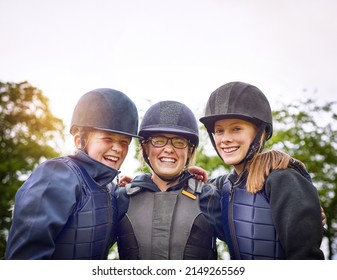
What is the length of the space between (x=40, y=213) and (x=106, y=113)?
1032 millimetres

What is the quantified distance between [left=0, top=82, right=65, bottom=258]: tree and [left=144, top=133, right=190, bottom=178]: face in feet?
21.9

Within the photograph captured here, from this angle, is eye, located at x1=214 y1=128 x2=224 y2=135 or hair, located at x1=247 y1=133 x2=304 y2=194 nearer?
hair, located at x1=247 y1=133 x2=304 y2=194

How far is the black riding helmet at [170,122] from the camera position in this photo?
2.96m

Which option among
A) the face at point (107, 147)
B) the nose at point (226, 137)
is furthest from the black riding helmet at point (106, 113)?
the nose at point (226, 137)

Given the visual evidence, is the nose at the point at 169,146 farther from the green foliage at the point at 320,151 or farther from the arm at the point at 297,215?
the green foliage at the point at 320,151

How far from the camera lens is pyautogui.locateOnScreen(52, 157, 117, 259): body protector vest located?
230 cm

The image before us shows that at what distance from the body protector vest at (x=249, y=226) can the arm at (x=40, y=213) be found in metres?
1.23

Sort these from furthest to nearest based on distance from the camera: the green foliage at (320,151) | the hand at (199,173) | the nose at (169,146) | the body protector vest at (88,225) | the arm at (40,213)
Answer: the green foliage at (320,151) → the hand at (199,173) → the nose at (169,146) → the body protector vest at (88,225) → the arm at (40,213)

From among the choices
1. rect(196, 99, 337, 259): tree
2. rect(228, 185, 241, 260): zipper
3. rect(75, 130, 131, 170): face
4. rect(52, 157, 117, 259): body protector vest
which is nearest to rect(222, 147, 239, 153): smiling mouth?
rect(228, 185, 241, 260): zipper

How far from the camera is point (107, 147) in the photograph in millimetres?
2707

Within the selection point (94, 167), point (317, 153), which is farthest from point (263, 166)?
point (317, 153)

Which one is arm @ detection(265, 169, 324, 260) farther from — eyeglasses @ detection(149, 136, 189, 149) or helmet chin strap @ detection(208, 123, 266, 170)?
eyeglasses @ detection(149, 136, 189, 149)

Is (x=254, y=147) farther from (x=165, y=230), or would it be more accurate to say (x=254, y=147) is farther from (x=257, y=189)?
(x=165, y=230)
